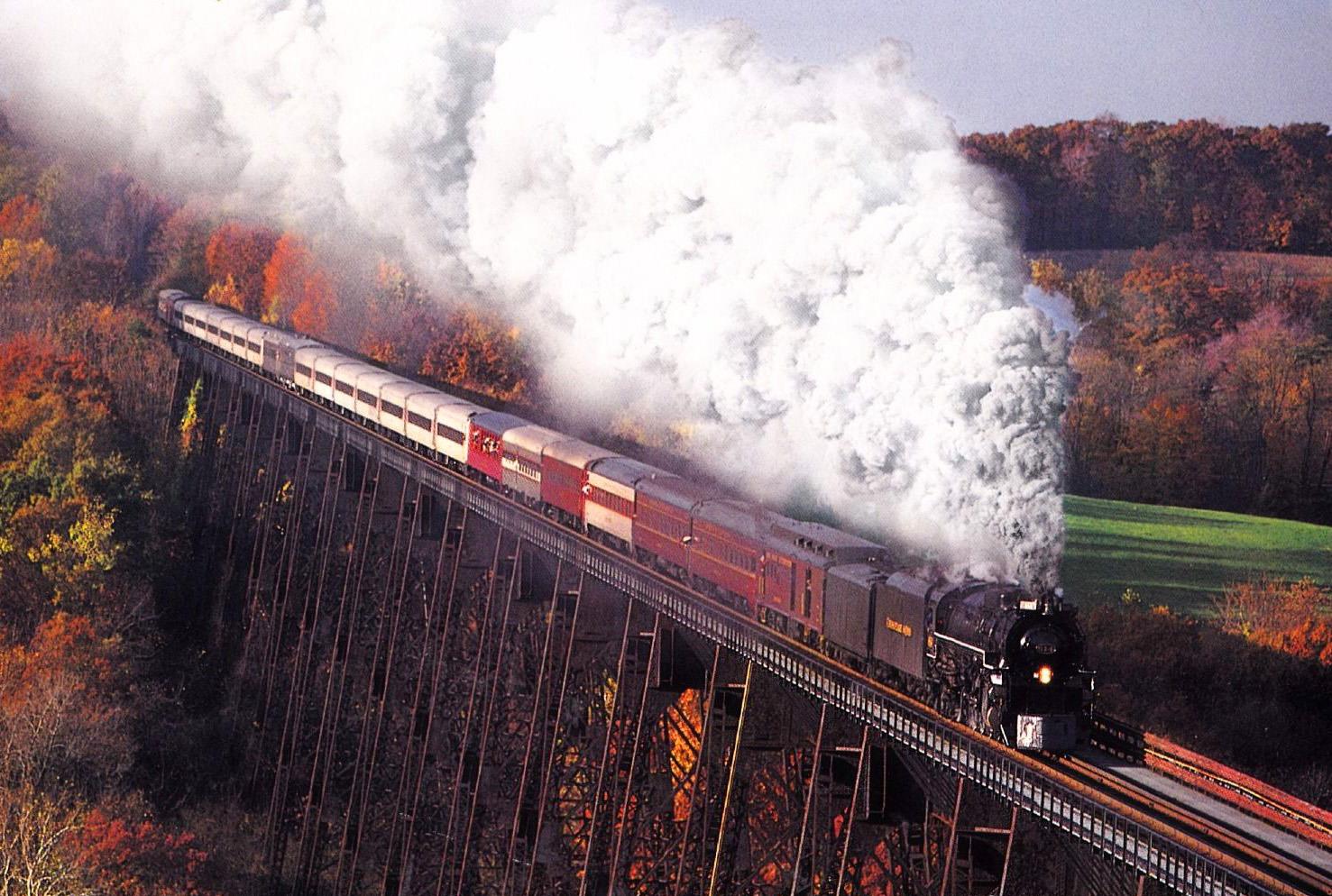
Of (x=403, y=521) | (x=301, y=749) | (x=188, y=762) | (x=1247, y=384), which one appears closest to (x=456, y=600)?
(x=403, y=521)

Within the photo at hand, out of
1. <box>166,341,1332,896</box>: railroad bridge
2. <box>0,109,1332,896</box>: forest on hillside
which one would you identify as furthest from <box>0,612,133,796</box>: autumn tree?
<box>166,341,1332,896</box>: railroad bridge

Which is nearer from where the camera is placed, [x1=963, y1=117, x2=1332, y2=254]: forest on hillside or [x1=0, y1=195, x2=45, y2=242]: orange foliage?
[x1=963, y1=117, x2=1332, y2=254]: forest on hillside

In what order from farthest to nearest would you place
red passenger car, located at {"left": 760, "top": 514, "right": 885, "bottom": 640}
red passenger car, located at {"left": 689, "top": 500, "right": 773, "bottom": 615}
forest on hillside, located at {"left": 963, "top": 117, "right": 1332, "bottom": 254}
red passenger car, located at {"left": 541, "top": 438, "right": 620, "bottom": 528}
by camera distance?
forest on hillside, located at {"left": 963, "top": 117, "right": 1332, "bottom": 254} → red passenger car, located at {"left": 541, "top": 438, "right": 620, "bottom": 528} → red passenger car, located at {"left": 689, "top": 500, "right": 773, "bottom": 615} → red passenger car, located at {"left": 760, "top": 514, "right": 885, "bottom": 640}

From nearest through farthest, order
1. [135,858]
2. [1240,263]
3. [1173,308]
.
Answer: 1. [135,858]
2. [1173,308]
3. [1240,263]

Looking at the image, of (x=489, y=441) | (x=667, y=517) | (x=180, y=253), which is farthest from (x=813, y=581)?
(x=180, y=253)

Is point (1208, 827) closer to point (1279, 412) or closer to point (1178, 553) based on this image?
point (1178, 553)

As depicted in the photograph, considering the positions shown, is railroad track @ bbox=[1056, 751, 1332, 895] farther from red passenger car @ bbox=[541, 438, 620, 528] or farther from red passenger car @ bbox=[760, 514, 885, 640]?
red passenger car @ bbox=[541, 438, 620, 528]

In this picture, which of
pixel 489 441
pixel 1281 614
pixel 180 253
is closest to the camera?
pixel 1281 614
